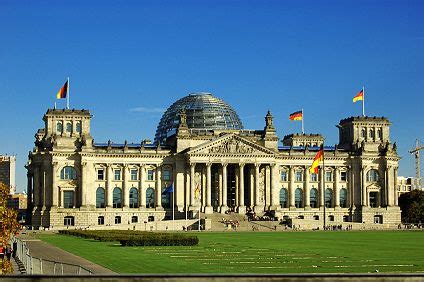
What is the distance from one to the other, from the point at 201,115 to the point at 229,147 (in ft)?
62.0

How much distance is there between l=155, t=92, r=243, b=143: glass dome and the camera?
176000 mm

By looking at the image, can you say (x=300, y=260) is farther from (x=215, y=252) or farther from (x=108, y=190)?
(x=108, y=190)

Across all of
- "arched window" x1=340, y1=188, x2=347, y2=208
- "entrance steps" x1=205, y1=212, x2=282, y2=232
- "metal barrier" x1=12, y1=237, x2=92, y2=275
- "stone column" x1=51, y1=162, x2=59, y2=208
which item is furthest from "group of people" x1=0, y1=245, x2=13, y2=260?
"arched window" x1=340, y1=188, x2=347, y2=208

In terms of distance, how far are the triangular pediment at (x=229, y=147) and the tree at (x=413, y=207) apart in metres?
39.2

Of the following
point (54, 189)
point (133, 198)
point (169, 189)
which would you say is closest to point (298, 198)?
point (169, 189)

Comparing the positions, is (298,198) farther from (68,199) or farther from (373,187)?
(68,199)

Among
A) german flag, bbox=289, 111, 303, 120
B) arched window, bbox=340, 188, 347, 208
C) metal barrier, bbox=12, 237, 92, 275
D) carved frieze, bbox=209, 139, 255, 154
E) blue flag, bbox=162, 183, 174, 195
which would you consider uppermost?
german flag, bbox=289, 111, 303, 120

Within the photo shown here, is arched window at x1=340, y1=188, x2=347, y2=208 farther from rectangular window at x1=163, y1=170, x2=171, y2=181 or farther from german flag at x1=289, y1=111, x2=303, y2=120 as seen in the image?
rectangular window at x1=163, y1=170, x2=171, y2=181

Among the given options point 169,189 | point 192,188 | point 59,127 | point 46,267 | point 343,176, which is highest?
point 59,127

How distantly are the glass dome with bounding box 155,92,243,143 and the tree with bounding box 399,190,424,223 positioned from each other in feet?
147

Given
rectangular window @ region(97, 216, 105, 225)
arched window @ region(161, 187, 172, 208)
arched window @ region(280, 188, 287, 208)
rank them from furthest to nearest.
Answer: arched window @ region(280, 188, 287, 208)
arched window @ region(161, 187, 172, 208)
rectangular window @ region(97, 216, 105, 225)

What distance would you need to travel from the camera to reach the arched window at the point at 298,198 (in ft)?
560

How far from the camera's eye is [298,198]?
171 metres

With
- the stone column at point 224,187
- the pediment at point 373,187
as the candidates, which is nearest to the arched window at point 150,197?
the stone column at point 224,187
